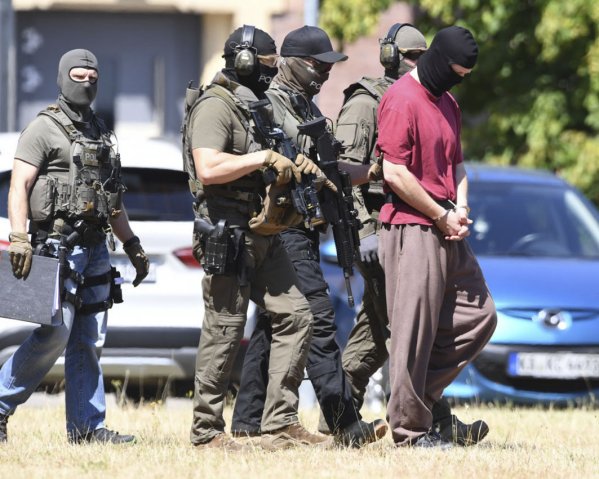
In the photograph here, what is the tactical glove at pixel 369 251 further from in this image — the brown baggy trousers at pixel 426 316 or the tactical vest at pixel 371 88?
the tactical vest at pixel 371 88

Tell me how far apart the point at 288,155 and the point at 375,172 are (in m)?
0.51

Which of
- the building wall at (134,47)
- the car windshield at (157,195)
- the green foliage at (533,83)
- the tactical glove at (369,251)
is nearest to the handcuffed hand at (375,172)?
the tactical glove at (369,251)

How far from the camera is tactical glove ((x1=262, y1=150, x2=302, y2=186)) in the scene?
6461 millimetres

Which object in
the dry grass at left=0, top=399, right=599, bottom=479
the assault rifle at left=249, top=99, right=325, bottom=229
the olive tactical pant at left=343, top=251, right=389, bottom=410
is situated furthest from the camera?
the olive tactical pant at left=343, top=251, right=389, bottom=410

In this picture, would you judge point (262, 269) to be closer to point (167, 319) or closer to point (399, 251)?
point (399, 251)

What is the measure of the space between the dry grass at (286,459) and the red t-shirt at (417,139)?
3.59 ft

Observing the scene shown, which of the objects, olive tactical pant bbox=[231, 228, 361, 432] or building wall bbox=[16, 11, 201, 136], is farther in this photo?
building wall bbox=[16, 11, 201, 136]

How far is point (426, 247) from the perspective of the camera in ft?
22.4

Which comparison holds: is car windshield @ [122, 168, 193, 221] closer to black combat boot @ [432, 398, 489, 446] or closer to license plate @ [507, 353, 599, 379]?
license plate @ [507, 353, 599, 379]

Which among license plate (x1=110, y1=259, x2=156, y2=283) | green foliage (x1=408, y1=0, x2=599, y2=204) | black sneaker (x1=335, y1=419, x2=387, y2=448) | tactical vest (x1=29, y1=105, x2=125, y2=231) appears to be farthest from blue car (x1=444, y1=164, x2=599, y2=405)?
green foliage (x1=408, y1=0, x2=599, y2=204)

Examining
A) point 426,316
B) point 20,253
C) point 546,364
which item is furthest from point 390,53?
point 546,364

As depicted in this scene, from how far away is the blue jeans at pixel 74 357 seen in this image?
7043 millimetres

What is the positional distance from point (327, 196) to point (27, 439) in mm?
1908

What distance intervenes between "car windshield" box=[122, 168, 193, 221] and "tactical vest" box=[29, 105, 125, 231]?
199 centimetres
